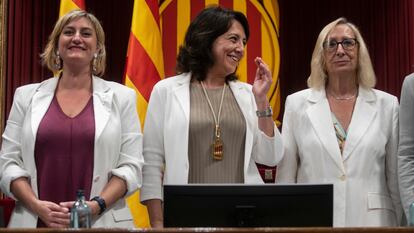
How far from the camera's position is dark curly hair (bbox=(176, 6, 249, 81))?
336 cm

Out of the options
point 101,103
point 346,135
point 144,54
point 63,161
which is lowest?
point 63,161

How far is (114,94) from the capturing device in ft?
10.4

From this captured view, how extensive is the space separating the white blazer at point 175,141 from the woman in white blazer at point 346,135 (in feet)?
0.74

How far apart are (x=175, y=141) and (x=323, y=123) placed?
0.73 meters

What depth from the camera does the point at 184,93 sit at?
3.30 m

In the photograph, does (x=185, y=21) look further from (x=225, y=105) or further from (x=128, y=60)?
(x=225, y=105)

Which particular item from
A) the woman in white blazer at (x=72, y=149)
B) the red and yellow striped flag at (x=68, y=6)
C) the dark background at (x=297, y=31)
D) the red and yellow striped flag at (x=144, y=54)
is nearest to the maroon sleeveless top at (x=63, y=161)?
the woman in white blazer at (x=72, y=149)

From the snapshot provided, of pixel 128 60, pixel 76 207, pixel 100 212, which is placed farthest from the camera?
pixel 128 60

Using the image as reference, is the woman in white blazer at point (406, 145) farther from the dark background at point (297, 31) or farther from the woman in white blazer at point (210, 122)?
the dark background at point (297, 31)

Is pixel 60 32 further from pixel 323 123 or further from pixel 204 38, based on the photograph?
pixel 323 123

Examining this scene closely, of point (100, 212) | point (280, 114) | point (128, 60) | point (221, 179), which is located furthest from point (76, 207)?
point (280, 114)

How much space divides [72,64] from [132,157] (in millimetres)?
519

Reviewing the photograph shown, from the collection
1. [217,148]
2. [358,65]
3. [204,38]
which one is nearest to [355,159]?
[358,65]

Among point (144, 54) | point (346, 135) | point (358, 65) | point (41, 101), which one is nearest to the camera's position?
point (41, 101)
